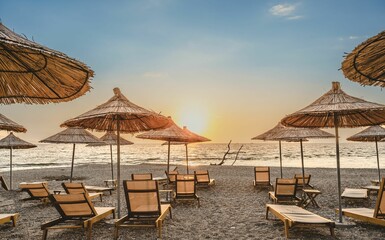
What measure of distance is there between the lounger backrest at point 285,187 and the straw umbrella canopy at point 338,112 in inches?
84.6

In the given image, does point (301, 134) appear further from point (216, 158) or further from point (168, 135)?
point (216, 158)

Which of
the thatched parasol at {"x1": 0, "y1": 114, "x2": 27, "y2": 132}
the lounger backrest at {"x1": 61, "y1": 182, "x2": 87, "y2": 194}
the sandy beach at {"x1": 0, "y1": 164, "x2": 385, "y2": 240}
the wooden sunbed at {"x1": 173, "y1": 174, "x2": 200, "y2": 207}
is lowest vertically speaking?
the sandy beach at {"x1": 0, "y1": 164, "x2": 385, "y2": 240}

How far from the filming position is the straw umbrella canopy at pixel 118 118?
578cm

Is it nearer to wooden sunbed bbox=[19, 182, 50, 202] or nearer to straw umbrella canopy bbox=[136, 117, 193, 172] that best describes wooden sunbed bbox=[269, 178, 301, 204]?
straw umbrella canopy bbox=[136, 117, 193, 172]

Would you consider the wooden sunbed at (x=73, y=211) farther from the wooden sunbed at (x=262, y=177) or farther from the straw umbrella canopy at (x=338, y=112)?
the wooden sunbed at (x=262, y=177)

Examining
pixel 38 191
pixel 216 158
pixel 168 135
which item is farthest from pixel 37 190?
pixel 216 158

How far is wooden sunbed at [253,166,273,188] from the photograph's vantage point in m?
12.7

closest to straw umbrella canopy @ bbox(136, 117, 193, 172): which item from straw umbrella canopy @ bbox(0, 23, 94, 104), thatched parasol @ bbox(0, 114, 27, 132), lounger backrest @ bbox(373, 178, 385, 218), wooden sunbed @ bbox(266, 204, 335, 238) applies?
thatched parasol @ bbox(0, 114, 27, 132)

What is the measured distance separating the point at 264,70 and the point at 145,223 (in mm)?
11422

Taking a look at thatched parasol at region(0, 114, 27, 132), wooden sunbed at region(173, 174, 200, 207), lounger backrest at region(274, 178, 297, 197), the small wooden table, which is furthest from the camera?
wooden sunbed at region(173, 174, 200, 207)

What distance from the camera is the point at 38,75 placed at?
9.09 feet

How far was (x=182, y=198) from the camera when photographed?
8.98 m

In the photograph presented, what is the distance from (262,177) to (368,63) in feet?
33.5

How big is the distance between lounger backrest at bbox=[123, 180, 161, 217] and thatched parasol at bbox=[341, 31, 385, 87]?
3944mm
